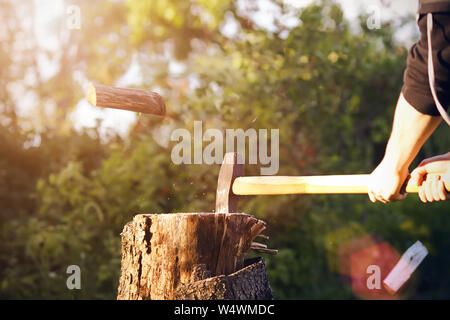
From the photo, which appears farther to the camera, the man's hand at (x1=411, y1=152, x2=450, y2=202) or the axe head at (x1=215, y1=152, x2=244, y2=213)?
the axe head at (x1=215, y1=152, x2=244, y2=213)

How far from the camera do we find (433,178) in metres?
2.32

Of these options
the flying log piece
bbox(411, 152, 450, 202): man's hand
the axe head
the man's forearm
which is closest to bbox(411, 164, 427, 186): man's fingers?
bbox(411, 152, 450, 202): man's hand

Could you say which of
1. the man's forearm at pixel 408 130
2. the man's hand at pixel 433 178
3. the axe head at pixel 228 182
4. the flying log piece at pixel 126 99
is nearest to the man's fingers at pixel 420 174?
the man's hand at pixel 433 178

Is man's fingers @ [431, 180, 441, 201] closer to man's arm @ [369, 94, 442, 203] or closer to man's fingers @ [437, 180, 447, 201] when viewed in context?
man's fingers @ [437, 180, 447, 201]

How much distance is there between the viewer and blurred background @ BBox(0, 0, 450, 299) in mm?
4543

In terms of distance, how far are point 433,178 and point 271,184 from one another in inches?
32.0

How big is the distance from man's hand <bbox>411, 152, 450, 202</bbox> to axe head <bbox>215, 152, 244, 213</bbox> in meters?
0.94

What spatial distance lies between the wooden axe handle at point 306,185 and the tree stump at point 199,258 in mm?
356

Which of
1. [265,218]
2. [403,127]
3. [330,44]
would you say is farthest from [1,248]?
[403,127]

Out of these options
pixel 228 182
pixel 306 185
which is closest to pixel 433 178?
pixel 306 185

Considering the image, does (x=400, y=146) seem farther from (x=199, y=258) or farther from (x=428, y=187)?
(x=199, y=258)
